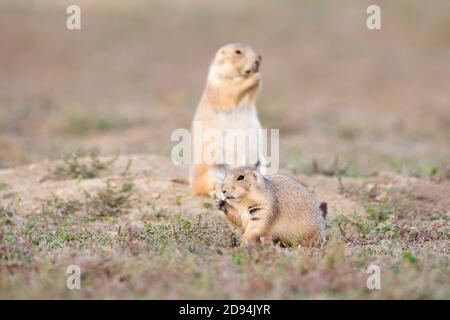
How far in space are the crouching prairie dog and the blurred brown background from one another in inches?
121

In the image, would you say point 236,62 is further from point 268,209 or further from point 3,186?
point 268,209

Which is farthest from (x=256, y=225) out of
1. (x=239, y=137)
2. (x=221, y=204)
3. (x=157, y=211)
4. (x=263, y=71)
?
(x=263, y=71)

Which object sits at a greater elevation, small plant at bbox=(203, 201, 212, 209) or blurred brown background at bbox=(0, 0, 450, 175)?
blurred brown background at bbox=(0, 0, 450, 175)

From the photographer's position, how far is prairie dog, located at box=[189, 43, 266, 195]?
8.27 metres

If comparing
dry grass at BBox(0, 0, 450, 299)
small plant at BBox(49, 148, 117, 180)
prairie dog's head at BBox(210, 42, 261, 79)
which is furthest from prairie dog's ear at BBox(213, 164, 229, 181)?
small plant at BBox(49, 148, 117, 180)

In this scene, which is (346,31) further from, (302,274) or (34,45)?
(302,274)

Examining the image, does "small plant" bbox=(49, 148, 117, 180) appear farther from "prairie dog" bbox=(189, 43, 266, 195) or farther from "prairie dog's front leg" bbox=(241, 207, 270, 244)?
"prairie dog's front leg" bbox=(241, 207, 270, 244)

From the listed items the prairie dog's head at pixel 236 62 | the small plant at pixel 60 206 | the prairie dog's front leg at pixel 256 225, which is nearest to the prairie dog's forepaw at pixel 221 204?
the prairie dog's front leg at pixel 256 225

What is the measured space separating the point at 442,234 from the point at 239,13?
1812 cm

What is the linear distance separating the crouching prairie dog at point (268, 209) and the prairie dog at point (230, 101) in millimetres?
2129
